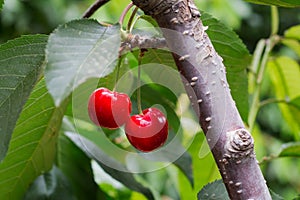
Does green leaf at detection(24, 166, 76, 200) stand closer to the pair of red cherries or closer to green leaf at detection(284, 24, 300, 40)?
the pair of red cherries

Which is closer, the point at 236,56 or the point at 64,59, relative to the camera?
the point at 64,59

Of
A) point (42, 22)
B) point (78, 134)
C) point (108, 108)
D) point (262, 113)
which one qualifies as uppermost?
point (108, 108)

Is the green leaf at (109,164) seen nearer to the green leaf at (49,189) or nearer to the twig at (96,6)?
the green leaf at (49,189)

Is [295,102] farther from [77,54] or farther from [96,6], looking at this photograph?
[77,54]

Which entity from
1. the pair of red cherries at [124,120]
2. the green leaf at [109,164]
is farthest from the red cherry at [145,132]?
the green leaf at [109,164]

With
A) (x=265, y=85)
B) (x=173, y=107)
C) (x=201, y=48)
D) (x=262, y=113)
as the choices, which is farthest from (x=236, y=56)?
(x=262, y=113)

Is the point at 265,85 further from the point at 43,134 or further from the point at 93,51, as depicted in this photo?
the point at 93,51

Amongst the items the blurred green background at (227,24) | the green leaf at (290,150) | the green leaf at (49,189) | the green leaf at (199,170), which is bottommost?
the blurred green background at (227,24)
